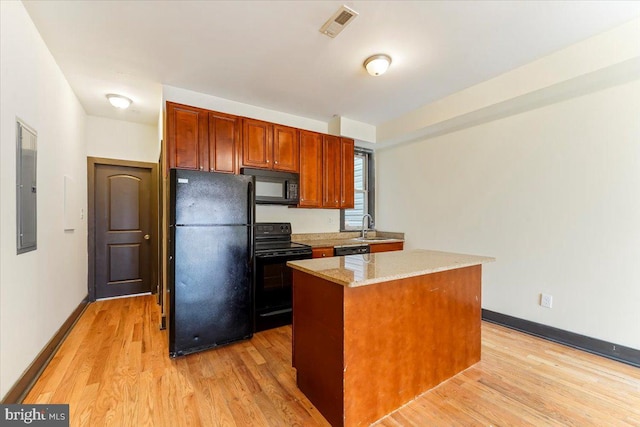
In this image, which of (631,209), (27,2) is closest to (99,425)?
(27,2)

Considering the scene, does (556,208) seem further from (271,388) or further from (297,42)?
(271,388)

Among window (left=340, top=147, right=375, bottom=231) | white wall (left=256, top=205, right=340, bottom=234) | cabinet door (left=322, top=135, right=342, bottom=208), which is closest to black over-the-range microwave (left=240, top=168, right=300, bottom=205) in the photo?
white wall (left=256, top=205, right=340, bottom=234)

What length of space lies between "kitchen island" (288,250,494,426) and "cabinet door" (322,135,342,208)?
6.42 ft

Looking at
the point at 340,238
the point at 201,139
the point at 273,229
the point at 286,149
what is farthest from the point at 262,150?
the point at 340,238

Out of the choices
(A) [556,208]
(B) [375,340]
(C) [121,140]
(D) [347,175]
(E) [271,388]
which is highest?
(C) [121,140]

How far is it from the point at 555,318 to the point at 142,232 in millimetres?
5486

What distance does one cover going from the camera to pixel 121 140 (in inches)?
164

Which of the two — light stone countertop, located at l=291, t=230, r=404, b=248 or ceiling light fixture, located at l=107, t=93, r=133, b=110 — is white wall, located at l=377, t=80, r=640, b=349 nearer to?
light stone countertop, located at l=291, t=230, r=404, b=248

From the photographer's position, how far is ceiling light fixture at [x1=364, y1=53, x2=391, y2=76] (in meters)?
2.48

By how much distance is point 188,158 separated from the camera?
2.95m

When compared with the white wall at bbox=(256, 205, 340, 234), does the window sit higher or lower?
higher

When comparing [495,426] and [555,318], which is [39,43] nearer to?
[495,426]

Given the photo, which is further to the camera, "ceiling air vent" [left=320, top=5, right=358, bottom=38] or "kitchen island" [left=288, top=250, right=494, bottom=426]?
"ceiling air vent" [left=320, top=5, right=358, bottom=38]

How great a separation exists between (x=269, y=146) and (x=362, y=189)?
6.58 ft
